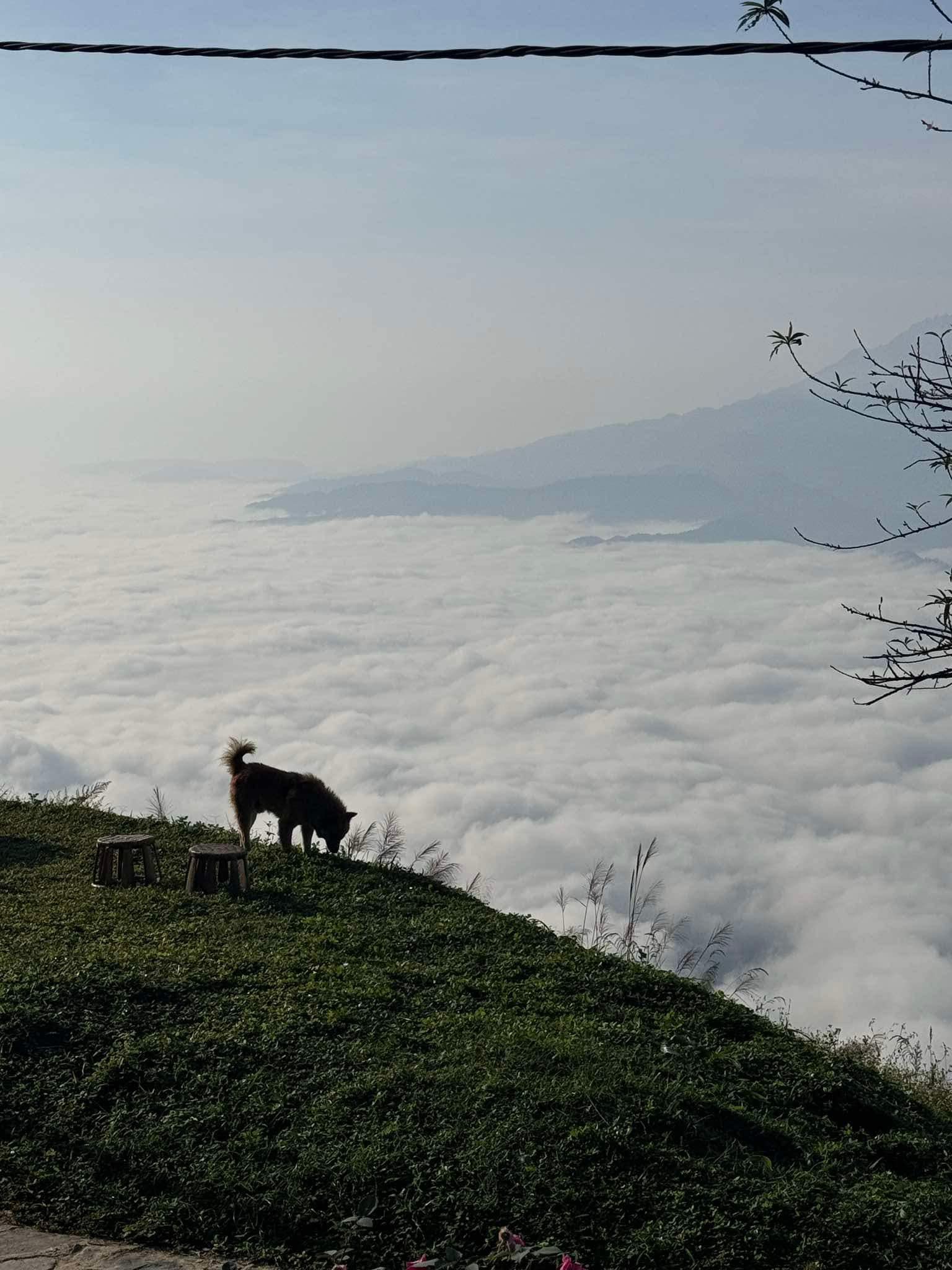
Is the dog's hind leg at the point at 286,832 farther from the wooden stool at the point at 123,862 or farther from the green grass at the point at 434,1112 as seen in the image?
the green grass at the point at 434,1112

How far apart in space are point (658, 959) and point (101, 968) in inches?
224

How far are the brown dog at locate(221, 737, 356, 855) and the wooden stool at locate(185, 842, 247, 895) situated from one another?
1169 millimetres

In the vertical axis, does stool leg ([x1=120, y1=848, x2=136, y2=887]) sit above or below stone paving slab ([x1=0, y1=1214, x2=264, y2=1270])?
above

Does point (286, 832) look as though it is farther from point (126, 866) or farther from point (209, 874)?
point (126, 866)

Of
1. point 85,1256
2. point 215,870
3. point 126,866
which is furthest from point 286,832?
point 85,1256

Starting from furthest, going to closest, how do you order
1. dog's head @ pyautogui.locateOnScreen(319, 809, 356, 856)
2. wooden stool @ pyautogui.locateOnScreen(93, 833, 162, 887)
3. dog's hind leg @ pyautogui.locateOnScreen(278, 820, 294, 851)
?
dog's head @ pyautogui.locateOnScreen(319, 809, 356, 856) → dog's hind leg @ pyautogui.locateOnScreen(278, 820, 294, 851) → wooden stool @ pyautogui.locateOnScreen(93, 833, 162, 887)

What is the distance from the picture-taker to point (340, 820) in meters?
13.9

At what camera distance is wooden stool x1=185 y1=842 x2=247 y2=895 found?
1195cm

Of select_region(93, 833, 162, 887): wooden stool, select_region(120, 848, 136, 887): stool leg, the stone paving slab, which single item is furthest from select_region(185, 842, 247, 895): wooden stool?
the stone paving slab

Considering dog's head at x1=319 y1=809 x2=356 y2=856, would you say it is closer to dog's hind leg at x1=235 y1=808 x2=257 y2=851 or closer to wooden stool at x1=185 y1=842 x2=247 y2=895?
dog's hind leg at x1=235 y1=808 x2=257 y2=851

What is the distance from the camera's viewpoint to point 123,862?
1221 cm

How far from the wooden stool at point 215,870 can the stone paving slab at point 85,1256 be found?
6.25m

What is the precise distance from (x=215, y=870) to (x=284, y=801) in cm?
178

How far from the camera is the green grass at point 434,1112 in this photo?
18.5 feet
